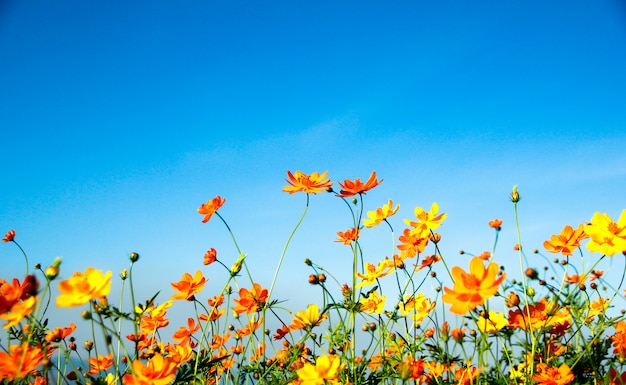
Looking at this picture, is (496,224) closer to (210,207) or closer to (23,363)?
(210,207)

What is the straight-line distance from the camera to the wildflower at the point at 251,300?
1.74 meters

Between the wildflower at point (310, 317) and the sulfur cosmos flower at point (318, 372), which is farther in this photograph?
the wildflower at point (310, 317)

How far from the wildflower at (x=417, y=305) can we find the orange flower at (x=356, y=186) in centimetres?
58

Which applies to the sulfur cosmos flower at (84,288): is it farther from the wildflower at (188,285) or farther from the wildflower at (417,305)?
the wildflower at (417,305)

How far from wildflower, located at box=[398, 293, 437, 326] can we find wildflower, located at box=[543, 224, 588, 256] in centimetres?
64

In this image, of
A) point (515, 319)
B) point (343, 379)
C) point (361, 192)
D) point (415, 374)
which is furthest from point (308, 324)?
point (515, 319)

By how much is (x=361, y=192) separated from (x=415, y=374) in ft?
2.34

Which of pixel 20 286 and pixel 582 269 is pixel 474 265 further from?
pixel 582 269

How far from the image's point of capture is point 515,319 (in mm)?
1459

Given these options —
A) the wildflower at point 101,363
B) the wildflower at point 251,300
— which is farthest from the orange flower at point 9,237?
the wildflower at point 251,300

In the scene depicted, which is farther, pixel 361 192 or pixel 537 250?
pixel 537 250

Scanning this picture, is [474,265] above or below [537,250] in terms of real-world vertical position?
below

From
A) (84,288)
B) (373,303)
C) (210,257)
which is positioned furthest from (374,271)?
(84,288)

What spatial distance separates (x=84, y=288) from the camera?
968 millimetres
